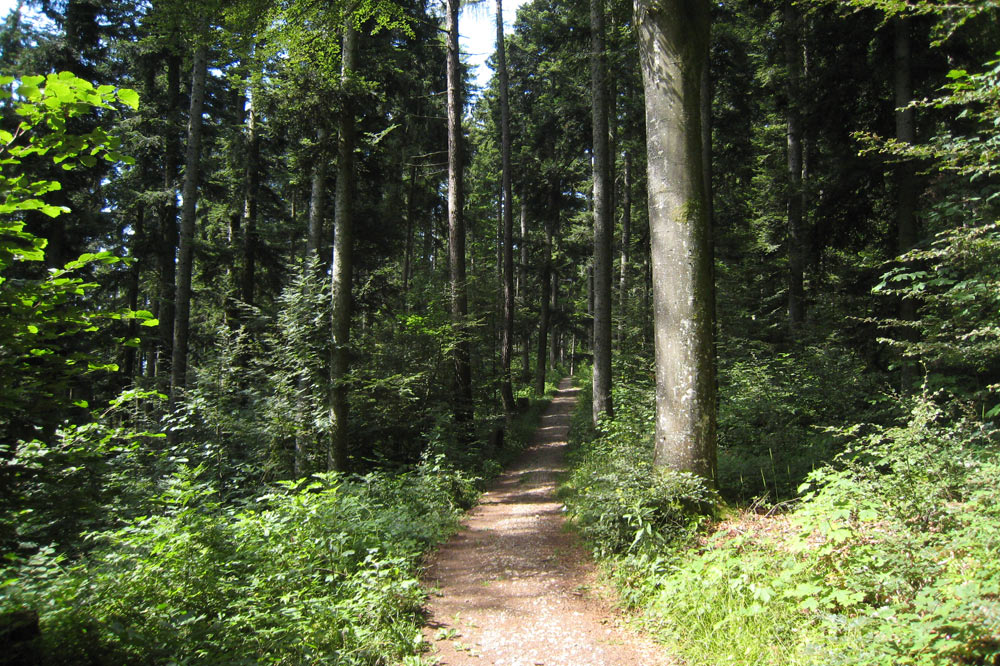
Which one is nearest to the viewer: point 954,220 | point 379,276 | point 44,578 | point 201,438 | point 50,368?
point 50,368

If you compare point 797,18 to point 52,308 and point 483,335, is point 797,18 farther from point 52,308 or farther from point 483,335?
point 52,308

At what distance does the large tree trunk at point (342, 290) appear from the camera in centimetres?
859

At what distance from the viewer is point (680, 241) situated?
18.5ft

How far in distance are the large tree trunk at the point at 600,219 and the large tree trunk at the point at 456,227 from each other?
324 cm

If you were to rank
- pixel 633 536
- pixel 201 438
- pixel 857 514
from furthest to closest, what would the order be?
pixel 201 438
pixel 633 536
pixel 857 514

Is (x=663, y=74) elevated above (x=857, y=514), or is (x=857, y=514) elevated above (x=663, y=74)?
(x=663, y=74)

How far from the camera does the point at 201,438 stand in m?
9.95

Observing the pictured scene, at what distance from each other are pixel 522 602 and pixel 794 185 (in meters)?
13.1

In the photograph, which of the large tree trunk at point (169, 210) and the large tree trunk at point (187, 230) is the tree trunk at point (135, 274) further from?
the large tree trunk at point (187, 230)

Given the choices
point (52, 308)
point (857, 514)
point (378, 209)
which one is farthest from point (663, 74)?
point (378, 209)

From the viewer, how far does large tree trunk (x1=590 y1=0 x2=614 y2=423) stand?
A: 11914mm

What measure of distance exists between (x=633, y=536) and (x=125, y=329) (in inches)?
705

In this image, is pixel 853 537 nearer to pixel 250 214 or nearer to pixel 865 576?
pixel 865 576

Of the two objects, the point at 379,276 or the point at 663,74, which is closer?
the point at 663,74
